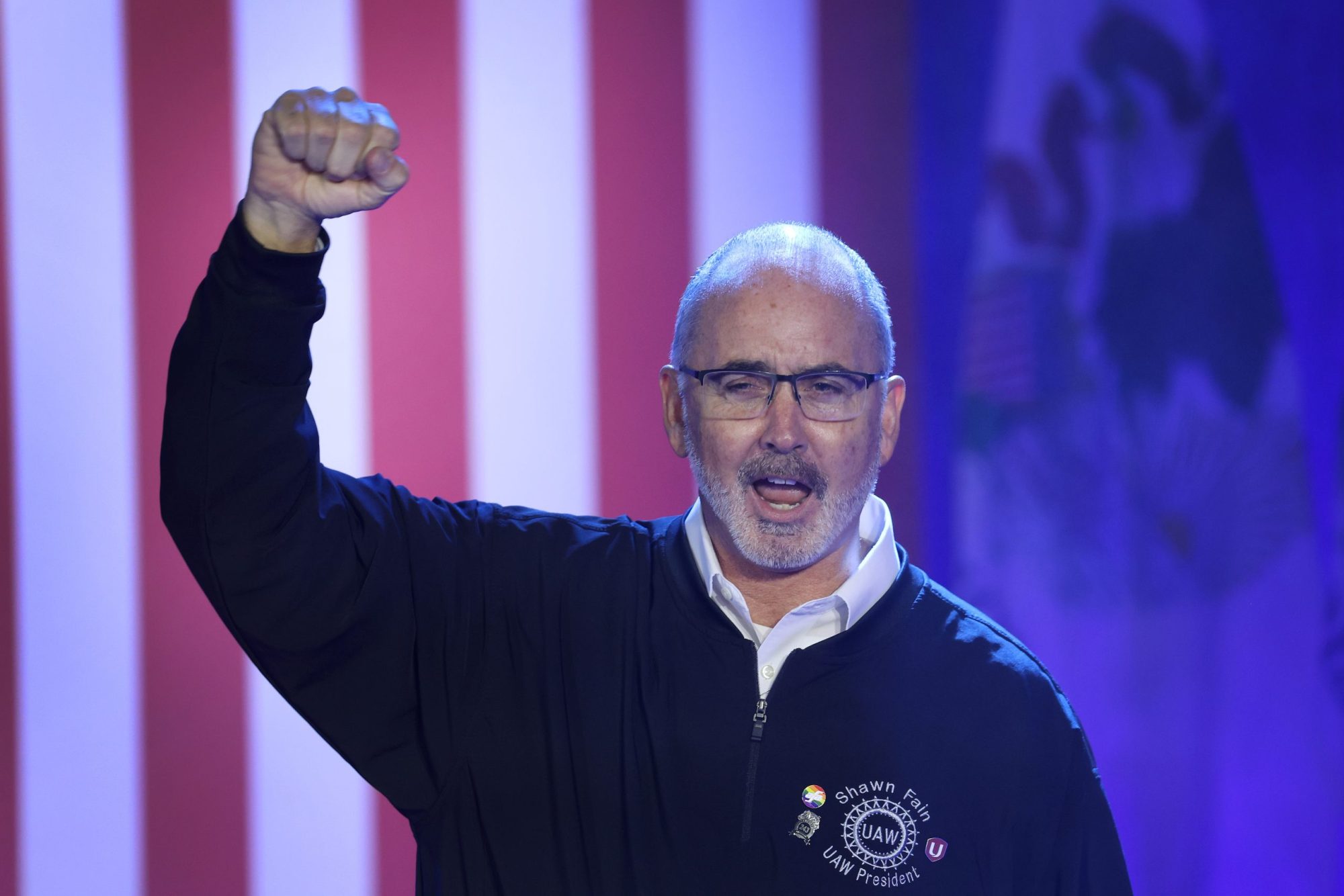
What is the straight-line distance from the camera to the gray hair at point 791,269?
4.50 ft

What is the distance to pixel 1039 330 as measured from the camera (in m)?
2.10

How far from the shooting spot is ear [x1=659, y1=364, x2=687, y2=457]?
1434 millimetres

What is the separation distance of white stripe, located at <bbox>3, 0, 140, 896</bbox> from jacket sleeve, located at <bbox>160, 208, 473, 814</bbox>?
0.79 metres

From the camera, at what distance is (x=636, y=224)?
76.8 inches

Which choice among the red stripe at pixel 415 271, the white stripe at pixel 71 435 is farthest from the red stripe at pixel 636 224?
the white stripe at pixel 71 435

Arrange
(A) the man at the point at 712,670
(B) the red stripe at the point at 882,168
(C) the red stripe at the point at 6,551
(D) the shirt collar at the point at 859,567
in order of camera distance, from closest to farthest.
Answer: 1. (A) the man at the point at 712,670
2. (D) the shirt collar at the point at 859,567
3. (C) the red stripe at the point at 6,551
4. (B) the red stripe at the point at 882,168

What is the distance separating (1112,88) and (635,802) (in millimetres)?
1607

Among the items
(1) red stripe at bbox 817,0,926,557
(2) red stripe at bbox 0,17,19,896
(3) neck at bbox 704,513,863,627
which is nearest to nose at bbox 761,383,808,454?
(3) neck at bbox 704,513,863,627

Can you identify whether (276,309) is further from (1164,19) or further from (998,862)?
(1164,19)

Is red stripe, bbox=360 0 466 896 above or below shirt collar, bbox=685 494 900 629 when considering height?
above

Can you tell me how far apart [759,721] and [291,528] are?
0.51 m

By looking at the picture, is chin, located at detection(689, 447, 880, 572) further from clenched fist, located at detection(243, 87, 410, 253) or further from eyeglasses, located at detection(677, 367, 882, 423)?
clenched fist, located at detection(243, 87, 410, 253)

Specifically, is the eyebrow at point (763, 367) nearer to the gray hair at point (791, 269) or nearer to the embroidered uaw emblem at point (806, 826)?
the gray hair at point (791, 269)


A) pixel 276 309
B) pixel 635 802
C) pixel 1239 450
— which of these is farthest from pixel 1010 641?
pixel 1239 450
